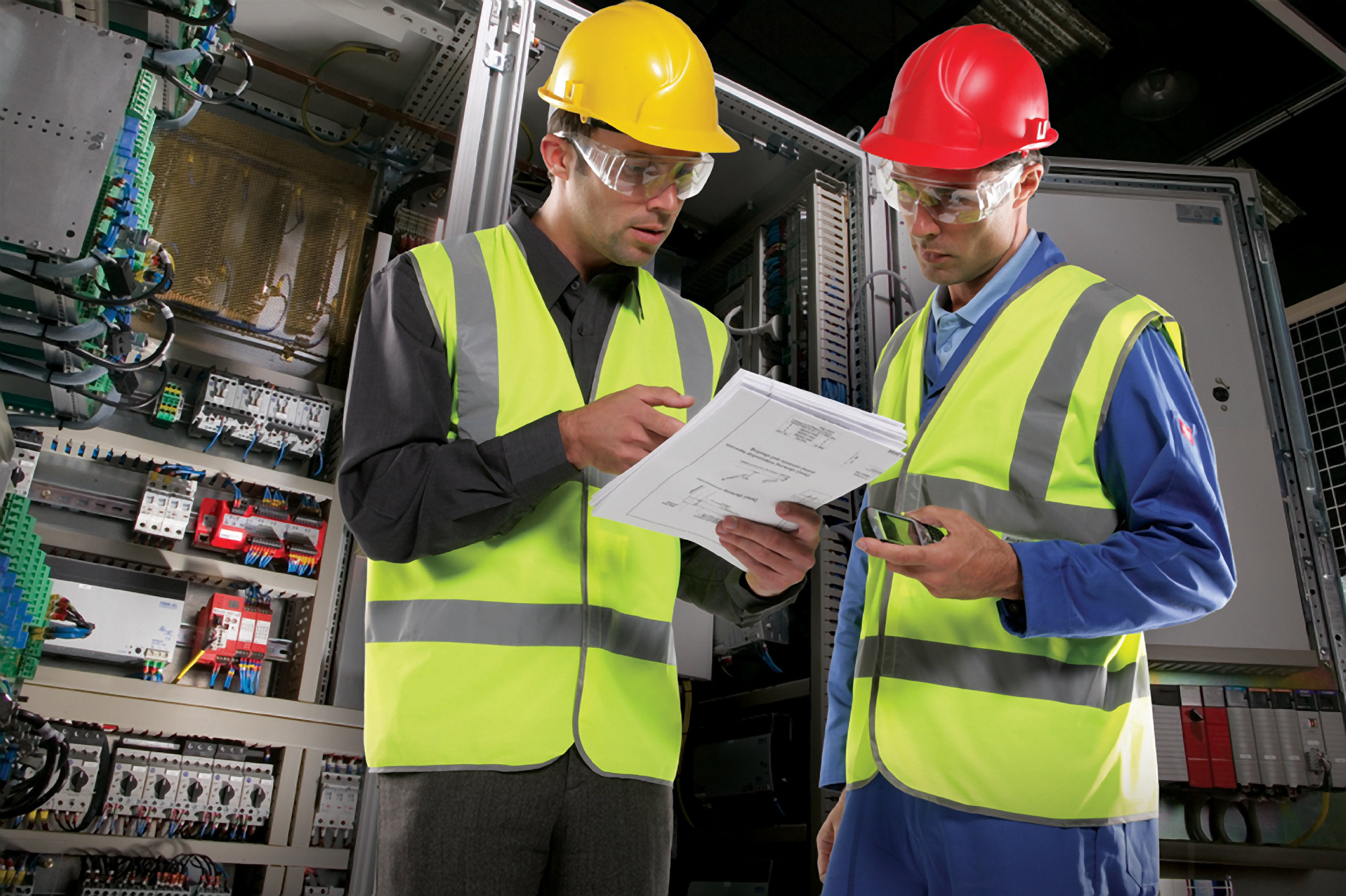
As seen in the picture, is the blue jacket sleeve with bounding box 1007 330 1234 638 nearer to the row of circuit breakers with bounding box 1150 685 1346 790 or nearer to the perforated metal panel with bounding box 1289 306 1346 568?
the row of circuit breakers with bounding box 1150 685 1346 790

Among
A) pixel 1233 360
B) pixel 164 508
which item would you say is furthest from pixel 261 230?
pixel 1233 360

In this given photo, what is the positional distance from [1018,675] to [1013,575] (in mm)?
154

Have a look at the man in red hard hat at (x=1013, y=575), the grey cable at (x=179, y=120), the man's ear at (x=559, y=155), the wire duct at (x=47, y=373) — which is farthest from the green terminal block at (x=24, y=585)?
the man in red hard hat at (x=1013, y=575)

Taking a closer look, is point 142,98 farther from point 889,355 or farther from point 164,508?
point 889,355

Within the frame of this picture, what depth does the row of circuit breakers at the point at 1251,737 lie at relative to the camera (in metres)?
2.63

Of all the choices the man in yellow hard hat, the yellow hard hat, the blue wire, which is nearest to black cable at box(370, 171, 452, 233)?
the yellow hard hat

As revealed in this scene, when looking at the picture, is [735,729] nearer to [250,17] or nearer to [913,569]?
[913,569]

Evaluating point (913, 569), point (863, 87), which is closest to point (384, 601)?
point (913, 569)

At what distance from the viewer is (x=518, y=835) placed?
108cm

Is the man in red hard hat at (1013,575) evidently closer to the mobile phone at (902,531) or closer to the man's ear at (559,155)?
the mobile phone at (902,531)

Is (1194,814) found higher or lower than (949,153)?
lower

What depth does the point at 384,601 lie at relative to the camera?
1.24m

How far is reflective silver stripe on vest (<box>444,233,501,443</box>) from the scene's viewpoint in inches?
51.9

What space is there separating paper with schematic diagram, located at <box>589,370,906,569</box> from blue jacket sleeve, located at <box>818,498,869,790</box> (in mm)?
396
